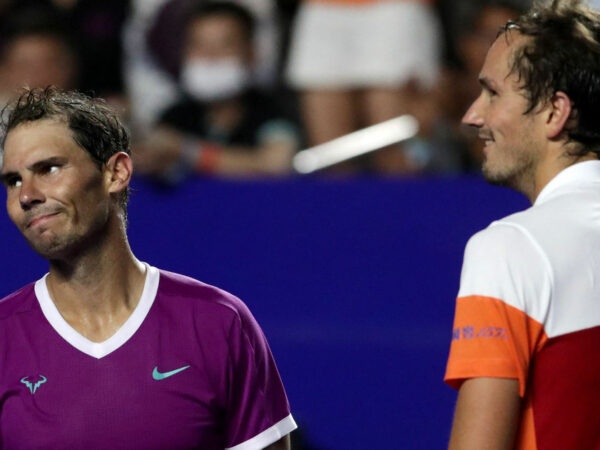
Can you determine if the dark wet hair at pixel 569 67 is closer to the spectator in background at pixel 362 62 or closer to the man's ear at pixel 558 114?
the man's ear at pixel 558 114

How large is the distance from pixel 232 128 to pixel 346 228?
1174 mm

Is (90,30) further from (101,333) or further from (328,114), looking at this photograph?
(101,333)

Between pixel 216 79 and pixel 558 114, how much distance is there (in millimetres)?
3746

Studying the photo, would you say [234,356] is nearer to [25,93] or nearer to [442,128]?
[25,93]

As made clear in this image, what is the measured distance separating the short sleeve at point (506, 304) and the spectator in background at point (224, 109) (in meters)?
3.22

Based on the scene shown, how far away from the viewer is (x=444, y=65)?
6.04m

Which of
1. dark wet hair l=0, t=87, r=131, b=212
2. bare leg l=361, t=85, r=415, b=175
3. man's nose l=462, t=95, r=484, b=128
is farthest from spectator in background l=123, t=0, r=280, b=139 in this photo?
man's nose l=462, t=95, r=484, b=128

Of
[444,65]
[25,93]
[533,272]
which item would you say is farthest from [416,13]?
[533,272]

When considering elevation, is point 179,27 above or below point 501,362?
above

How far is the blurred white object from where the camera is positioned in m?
5.54

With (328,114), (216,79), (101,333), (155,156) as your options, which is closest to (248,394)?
(101,333)

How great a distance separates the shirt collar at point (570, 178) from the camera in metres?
2.35

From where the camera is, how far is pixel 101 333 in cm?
267

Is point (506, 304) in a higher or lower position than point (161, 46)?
Result: lower
